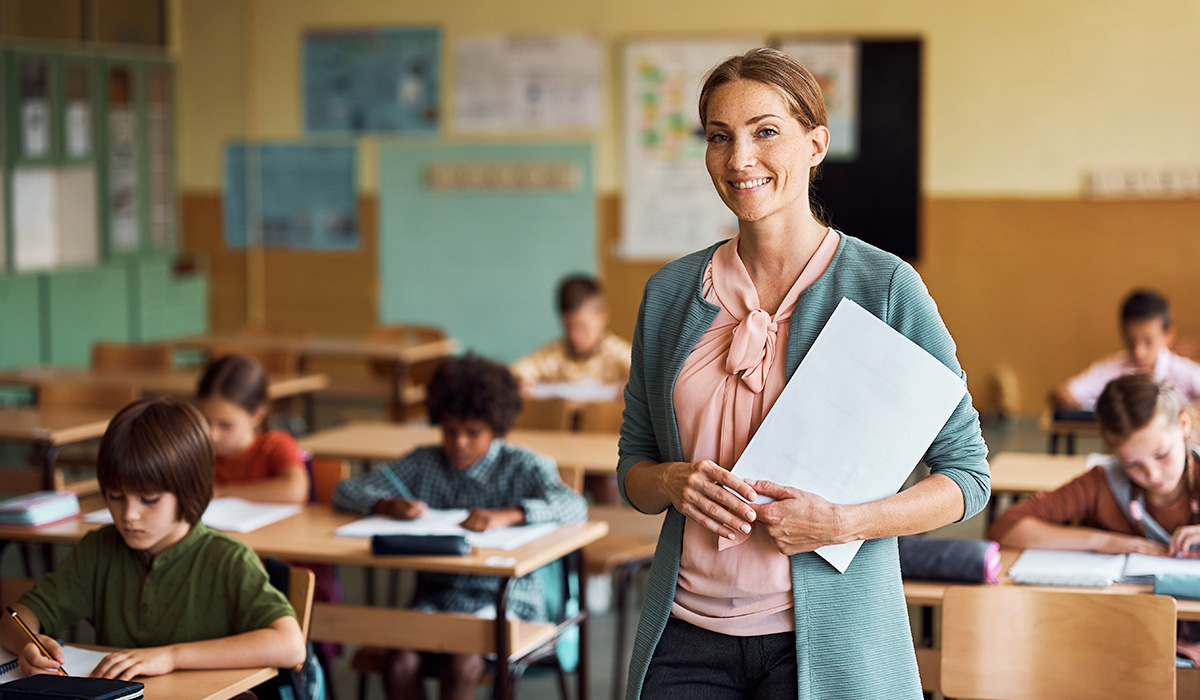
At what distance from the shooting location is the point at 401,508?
2.84m

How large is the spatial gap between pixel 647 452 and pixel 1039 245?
6.32 meters

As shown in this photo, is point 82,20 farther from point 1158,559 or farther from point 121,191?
point 1158,559

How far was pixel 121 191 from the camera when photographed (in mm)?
8172

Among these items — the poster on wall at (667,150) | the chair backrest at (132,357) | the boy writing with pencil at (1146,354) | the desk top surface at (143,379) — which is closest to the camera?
the boy writing with pencil at (1146,354)

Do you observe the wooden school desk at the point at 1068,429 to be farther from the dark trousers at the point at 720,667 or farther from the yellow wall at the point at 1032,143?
the dark trousers at the point at 720,667

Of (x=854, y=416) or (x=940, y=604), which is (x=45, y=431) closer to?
(x=940, y=604)

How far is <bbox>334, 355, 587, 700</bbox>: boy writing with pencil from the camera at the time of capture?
2826 mm

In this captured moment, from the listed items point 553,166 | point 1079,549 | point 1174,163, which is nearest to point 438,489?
point 1079,549

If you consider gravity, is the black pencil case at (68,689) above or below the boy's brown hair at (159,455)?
below

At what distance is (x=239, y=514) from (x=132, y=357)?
3.01m

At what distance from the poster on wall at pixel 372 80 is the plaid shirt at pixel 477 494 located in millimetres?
Answer: 5343

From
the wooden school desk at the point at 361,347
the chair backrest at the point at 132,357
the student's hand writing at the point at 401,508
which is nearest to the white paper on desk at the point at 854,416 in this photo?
the student's hand writing at the point at 401,508

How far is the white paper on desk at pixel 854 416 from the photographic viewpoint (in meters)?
1.33

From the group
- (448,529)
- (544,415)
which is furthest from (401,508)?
(544,415)
